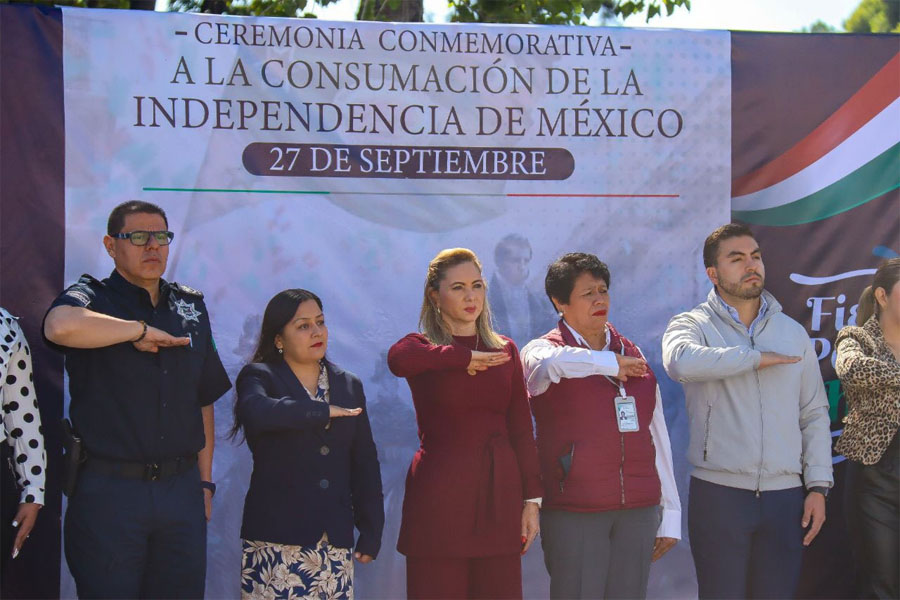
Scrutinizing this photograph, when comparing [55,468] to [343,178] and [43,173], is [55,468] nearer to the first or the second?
[43,173]

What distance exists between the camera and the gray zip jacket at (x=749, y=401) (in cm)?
379

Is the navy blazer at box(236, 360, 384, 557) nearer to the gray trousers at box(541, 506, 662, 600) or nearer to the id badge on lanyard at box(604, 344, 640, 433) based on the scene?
the gray trousers at box(541, 506, 662, 600)

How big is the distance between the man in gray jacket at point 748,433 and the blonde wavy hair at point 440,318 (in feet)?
2.31

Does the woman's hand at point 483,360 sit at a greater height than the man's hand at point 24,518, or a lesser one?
greater

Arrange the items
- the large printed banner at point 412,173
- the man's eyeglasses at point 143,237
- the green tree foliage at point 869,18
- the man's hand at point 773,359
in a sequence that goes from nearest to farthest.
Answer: the man's eyeglasses at point 143,237, the man's hand at point 773,359, the large printed banner at point 412,173, the green tree foliage at point 869,18

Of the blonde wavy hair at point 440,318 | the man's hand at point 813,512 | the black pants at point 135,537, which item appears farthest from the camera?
the man's hand at point 813,512

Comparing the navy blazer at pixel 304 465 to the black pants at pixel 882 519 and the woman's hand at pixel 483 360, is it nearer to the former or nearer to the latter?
the woman's hand at pixel 483 360

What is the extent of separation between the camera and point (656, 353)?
4.43 metres

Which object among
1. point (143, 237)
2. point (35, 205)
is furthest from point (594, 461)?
point (35, 205)

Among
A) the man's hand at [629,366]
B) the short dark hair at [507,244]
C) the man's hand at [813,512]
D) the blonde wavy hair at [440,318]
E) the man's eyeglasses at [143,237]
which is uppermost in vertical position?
the short dark hair at [507,244]

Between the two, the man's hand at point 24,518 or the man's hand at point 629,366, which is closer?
the man's hand at point 24,518

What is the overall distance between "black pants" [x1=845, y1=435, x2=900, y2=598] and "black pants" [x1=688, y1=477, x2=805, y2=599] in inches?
13.9

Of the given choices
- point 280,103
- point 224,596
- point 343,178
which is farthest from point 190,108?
point 224,596

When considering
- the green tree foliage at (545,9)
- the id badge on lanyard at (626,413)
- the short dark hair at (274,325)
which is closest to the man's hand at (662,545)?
the id badge on lanyard at (626,413)
